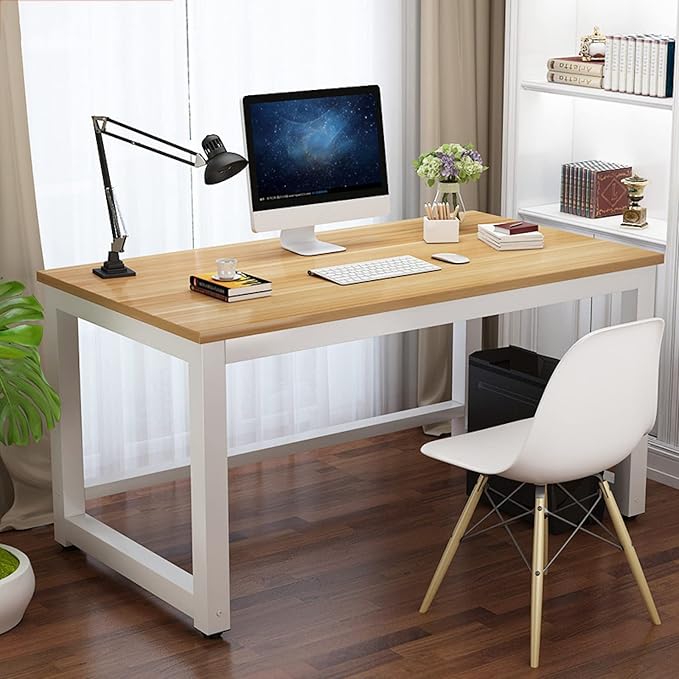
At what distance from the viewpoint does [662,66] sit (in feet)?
13.9

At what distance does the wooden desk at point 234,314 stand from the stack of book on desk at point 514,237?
3cm

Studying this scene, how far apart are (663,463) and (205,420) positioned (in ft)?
5.85

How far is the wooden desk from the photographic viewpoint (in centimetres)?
319

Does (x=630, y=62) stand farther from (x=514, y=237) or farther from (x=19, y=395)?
(x=19, y=395)

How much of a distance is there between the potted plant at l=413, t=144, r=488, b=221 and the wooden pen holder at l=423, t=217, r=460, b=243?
103mm

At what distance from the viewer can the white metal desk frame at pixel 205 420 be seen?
3.18m

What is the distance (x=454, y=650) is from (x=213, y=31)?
2093 mm

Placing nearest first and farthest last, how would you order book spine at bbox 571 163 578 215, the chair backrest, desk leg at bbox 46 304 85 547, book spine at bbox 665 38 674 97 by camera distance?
the chair backrest → desk leg at bbox 46 304 85 547 → book spine at bbox 665 38 674 97 → book spine at bbox 571 163 578 215

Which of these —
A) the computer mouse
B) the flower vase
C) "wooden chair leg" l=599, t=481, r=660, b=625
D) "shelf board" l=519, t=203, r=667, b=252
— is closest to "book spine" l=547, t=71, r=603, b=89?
"shelf board" l=519, t=203, r=667, b=252

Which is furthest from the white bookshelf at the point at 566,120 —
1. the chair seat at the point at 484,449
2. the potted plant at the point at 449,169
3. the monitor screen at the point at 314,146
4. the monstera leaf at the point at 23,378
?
the monstera leaf at the point at 23,378

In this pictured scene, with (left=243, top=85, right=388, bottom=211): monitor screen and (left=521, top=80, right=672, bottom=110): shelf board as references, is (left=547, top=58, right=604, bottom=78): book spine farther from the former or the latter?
(left=243, top=85, right=388, bottom=211): monitor screen

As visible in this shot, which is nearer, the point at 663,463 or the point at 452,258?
the point at 452,258

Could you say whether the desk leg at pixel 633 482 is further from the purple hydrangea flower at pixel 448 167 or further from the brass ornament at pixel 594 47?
the brass ornament at pixel 594 47

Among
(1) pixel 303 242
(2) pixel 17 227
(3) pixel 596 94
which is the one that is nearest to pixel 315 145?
(1) pixel 303 242
